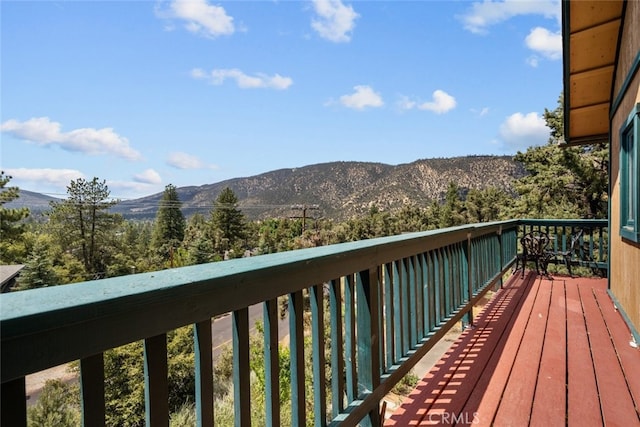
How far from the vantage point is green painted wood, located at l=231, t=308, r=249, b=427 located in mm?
1051

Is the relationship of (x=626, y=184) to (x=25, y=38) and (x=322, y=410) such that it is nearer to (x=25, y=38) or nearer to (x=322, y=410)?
(x=322, y=410)

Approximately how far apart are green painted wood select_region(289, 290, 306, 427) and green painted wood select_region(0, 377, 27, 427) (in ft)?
2.58

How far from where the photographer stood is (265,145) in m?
64.4

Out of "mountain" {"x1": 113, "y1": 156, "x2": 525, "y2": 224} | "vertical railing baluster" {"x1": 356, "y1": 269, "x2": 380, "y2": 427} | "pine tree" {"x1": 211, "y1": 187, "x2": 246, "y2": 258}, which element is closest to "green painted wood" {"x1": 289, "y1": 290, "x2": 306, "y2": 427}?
"vertical railing baluster" {"x1": 356, "y1": 269, "x2": 380, "y2": 427}

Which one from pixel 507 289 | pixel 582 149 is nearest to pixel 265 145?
pixel 582 149

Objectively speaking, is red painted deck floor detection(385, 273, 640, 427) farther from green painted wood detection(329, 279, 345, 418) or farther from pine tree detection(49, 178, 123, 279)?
pine tree detection(49, 178, 123, 279)

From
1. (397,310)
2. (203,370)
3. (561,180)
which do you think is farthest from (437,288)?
(561,180)

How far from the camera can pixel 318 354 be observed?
56.4 inches

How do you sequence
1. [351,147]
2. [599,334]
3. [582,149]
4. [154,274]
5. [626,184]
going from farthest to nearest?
[351,147]
[582,149]
[626,184]
[599,334]
[154,274]

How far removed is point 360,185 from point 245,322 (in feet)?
263

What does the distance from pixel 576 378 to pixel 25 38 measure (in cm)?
2250

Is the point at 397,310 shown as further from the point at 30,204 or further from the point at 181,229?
the point at 181,229

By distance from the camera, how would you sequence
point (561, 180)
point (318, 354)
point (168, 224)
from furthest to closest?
point (168, 224)
point (561, 180)
point (318, 354)

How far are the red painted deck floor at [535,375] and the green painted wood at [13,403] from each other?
1880mm
